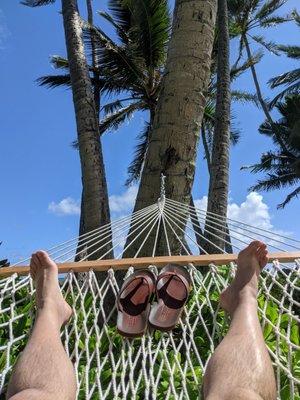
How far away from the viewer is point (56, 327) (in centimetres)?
123

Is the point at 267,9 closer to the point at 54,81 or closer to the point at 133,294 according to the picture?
the point at 54,81

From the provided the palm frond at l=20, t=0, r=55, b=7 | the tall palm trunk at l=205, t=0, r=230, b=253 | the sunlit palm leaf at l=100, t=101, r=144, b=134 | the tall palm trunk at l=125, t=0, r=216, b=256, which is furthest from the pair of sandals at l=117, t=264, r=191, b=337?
the sunlit palm leaf at l=100, t=101, r=144, b=134

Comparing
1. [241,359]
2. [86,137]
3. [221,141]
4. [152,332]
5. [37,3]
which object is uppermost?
[37,3]

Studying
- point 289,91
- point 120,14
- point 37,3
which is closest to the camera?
point 37,3

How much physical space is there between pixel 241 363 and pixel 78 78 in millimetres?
3044

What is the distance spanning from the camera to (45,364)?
1.05 m

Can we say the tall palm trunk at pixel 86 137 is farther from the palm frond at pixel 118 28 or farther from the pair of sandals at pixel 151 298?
the palm frond at pixel 118 28

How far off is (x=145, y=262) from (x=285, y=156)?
1905 cm

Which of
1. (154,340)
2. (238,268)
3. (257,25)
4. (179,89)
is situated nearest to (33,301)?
(154,340)

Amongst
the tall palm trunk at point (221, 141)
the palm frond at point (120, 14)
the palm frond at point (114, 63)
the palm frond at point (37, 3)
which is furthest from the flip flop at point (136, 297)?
the palm frond at point (120, 14)

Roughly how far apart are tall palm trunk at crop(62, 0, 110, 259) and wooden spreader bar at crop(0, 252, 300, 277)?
129cm

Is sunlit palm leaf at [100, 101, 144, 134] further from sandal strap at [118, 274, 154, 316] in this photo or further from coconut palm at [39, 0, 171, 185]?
sandal strap at [118, 274, 154, 316]

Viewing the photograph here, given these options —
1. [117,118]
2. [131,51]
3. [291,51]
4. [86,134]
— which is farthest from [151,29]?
[291,51]

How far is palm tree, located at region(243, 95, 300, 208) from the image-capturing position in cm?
1616
